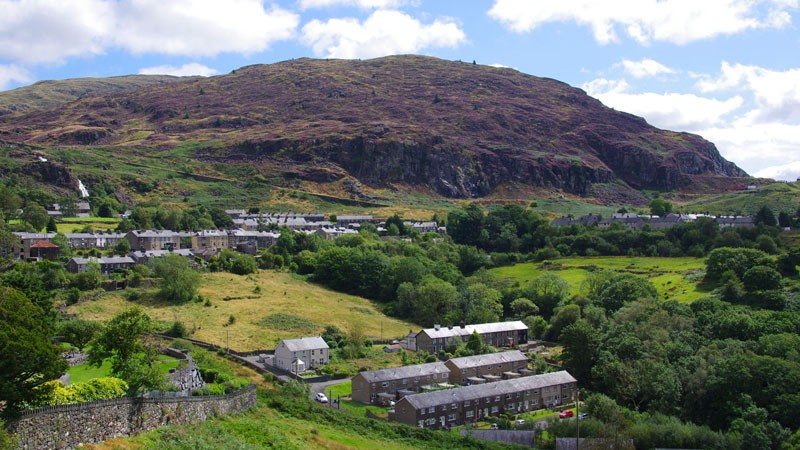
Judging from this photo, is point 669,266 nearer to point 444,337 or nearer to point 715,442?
point 444,337

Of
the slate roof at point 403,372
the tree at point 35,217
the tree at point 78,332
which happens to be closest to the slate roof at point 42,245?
the tree at point 35,217

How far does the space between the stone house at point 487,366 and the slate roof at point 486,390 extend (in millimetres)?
4896

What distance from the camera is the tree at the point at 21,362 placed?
792 inches

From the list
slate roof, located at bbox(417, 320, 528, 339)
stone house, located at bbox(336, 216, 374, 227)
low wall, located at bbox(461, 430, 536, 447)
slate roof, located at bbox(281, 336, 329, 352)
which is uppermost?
stone house, located at bbox(336, 216, 374, 227)

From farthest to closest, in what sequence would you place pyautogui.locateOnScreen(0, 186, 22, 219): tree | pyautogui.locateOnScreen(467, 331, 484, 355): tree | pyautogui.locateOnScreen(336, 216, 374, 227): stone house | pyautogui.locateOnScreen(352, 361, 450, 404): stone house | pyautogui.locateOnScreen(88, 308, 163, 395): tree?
pyautogui.locateOnScreen(336, 216, 374, 227): stone house, pyautogui.locateOnScreen(0, 186, 22, 219): tree, pyautogui.locateOnScreen(467, 331, 484, 355): tree, pyautogui.locateOnScreen(352, 361, 450, 404): stone house, pyautogui.locateOnScreen(88, 308, 163, 395): tree

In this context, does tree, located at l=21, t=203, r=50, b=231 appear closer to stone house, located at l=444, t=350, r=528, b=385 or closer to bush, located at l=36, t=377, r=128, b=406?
stone house, located at l=444, t=350, r=528, b=385

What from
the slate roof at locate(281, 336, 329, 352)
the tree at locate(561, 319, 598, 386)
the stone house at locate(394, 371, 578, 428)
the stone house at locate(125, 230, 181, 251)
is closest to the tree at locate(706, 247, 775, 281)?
the tree at locate(561, 319, 598, 386)

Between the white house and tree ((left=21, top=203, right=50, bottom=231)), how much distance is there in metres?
46.6

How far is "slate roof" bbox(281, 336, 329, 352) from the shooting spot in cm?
5891

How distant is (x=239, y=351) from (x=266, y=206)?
8406 centimetres

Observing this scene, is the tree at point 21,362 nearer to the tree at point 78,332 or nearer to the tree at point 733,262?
the tree at point 78,332

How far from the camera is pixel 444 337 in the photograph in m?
69.4

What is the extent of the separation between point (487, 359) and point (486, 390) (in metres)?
10.1

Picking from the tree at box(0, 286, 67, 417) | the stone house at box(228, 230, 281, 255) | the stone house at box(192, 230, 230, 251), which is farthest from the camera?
the stone house at box(228, 230, 281, 255)
